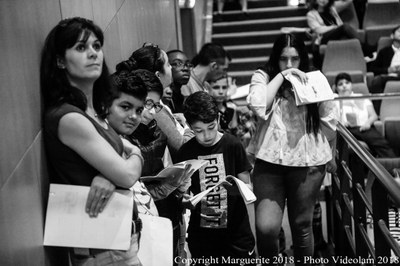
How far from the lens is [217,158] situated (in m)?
3.12

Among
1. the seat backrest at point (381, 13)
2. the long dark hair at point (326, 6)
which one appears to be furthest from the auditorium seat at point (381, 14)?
the long dark hair at point (326, 6)

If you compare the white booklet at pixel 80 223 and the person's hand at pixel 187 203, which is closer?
the white booklet at pixel 80 223

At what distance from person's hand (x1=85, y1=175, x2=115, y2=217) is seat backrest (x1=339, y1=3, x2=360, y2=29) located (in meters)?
7.62

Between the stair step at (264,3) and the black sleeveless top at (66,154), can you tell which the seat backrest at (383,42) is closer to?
the stair step at (264,3)

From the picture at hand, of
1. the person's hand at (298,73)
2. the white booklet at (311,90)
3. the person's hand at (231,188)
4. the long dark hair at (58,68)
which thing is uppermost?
the long dark hair at (58,68)

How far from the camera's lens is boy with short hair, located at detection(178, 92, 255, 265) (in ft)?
10.2

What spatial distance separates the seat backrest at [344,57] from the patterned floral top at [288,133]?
14.8 feet

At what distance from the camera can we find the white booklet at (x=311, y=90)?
336 cm

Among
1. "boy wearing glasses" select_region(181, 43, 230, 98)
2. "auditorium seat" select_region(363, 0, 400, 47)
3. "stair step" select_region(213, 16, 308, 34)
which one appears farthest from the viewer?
"stair step" select_region(213, 16, 308, 34)

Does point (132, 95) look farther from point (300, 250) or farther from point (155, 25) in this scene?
point (155, 25)

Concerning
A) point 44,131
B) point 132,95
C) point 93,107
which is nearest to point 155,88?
point 132,95

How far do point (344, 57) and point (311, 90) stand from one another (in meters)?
4.75

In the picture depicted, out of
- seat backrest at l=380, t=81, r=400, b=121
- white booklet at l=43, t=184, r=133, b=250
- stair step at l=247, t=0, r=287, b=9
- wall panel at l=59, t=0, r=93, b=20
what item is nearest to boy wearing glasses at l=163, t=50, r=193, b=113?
wall panel at l=59, t=0, r=93, b=20

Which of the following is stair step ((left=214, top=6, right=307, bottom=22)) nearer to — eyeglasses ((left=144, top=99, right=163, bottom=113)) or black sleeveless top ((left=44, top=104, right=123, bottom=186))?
eyeglasses ((left=144, top=99, right=163, bottom=113))
